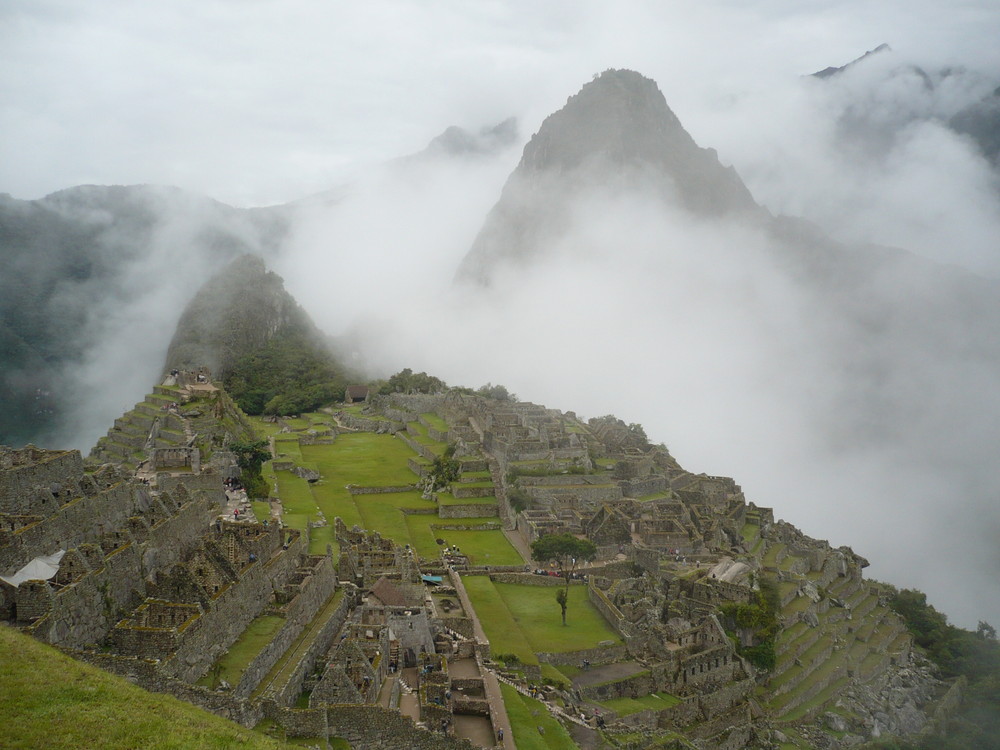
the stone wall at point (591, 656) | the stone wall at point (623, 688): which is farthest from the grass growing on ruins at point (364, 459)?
the stone wall at point (623, 688)

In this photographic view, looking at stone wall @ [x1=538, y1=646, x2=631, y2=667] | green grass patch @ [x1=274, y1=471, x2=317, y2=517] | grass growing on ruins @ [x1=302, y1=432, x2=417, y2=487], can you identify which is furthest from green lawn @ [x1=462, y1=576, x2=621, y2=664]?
grass growing on ruins @ [x1=302, y1=432, x2=417, y2=487]

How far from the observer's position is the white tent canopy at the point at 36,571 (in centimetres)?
1609

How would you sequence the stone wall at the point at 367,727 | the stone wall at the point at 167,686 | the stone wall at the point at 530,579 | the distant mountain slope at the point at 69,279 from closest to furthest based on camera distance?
the stone wall at the point at 167,686 → the stone wall at the point at 367,727 → the stone wall at the point at 530,579 → the distant mountain slope at the point at 69,279

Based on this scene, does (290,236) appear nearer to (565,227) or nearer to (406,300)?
(406,300)

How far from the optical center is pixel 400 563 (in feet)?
98.2

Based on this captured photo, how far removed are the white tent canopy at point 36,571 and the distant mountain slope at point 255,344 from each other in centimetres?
5680

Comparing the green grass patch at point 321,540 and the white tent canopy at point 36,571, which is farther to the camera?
the green grass patch at point 321,540

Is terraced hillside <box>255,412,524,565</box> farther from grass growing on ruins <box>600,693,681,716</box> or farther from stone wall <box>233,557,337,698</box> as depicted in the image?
grass growing on ruins <box>600,693,681,716</box>

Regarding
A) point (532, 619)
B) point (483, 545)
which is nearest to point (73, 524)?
point (532, 619)

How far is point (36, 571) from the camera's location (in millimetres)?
16688

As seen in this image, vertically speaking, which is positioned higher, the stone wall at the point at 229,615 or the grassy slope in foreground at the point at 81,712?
the stone wall at the point at 229,615

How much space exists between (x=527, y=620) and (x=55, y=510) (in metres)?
19.5

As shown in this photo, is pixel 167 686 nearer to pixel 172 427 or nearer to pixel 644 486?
pixel 172 427

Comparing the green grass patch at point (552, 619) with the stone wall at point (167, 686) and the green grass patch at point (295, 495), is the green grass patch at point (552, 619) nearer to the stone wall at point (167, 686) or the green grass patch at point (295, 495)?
the green grass patch at point (295, 495)
